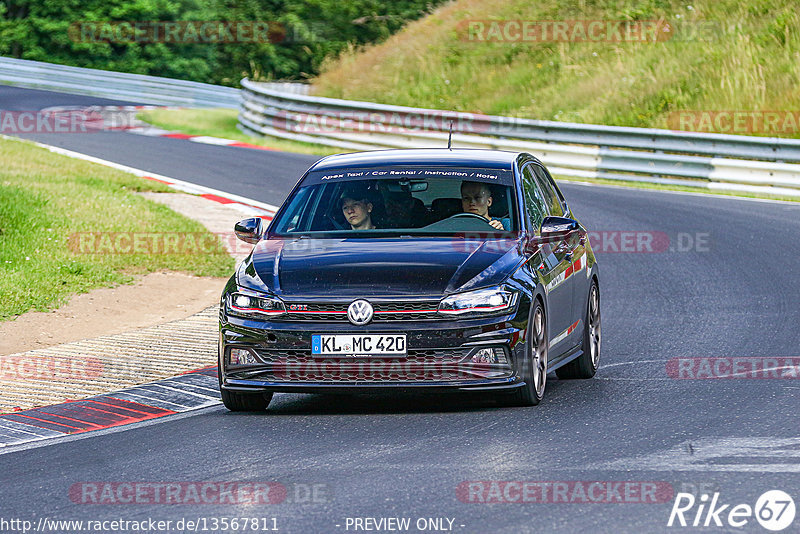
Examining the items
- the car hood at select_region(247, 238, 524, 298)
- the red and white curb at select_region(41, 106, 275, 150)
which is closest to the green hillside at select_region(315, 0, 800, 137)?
the red and white curb at select_region(41, 106, 275, 150)

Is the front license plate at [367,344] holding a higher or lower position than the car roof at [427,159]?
lower

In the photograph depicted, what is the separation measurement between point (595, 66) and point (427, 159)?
2421 cm

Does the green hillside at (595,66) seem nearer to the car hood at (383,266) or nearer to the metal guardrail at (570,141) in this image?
the metal guardrail at (570,141)

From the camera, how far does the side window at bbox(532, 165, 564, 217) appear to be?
1033 centimetres

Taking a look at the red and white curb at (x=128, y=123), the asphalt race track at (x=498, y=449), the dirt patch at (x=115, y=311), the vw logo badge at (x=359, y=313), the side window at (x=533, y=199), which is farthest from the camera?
the red and white curb at (x=128, y=123)

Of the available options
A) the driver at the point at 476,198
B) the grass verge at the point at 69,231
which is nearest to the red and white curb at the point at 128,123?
the grass verge at the point at 69,231

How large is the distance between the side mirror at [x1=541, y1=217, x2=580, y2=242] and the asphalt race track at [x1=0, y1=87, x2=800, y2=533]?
3.46 feet

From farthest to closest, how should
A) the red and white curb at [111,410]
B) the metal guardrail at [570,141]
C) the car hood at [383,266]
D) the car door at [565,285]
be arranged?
the metal guardrail at [570,141] < the car door at [565,285] < the red and white curb at [111,410] < the car hood at [383,266]

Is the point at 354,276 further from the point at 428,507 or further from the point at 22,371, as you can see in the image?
the point at 22,371

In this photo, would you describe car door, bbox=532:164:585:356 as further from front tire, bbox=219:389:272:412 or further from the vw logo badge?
front tire, bbox=219:389:272:412

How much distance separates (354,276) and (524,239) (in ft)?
4.50

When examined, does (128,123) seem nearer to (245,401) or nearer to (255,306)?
(245,401)

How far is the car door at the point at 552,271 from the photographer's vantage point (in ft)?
29.7

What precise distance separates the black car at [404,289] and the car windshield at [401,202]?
0.03 feet
